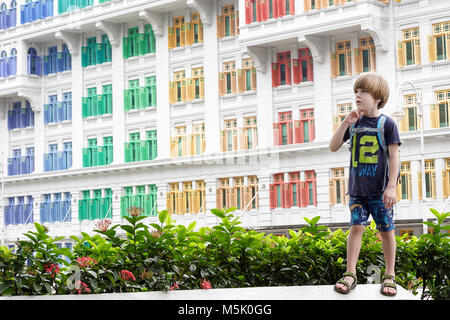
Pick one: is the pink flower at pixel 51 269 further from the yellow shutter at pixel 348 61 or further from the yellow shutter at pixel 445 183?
the yellow shutter at pixel 348 61

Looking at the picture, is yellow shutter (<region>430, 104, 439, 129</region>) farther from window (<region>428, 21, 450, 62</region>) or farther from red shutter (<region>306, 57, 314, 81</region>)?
red shutter (<region>306, 57, 314, 81</region>)

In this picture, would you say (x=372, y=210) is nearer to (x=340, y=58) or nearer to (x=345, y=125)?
(x=345, y=125)

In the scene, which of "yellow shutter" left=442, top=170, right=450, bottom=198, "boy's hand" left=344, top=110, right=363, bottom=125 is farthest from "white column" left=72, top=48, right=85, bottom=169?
"boy's hand" left=344, top=110, right=363, bottom=125

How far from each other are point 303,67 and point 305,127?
2.21 metres

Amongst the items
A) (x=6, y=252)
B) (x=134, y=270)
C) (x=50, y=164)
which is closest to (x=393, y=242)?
(x=134, y=270)

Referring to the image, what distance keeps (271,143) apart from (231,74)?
3.58 m

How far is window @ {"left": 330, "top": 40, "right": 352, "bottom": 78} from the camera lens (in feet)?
101

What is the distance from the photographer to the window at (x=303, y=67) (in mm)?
31969

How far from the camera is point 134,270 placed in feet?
22.4

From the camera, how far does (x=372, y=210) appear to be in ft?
20.8

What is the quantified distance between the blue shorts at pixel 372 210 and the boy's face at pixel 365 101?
2.06ft

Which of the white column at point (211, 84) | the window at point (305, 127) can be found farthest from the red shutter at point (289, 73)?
the white column at point (211, 84)

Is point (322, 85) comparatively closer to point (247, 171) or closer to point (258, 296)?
point (247, 171)
